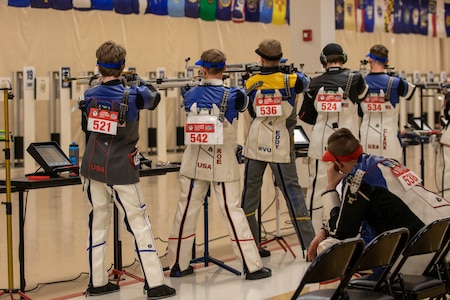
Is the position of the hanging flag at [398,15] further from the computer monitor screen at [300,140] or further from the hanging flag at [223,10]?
the computer monitor screen at [300,140]

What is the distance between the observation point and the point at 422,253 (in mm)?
4270

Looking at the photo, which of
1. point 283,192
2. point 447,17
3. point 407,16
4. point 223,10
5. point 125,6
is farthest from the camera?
point 447,17

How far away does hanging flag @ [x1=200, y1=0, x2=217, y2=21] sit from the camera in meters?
13.5

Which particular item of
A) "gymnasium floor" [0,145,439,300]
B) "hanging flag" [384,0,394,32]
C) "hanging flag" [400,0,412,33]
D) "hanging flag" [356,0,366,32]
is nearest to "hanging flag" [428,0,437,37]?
"hanging flag" [400,0,412,33]

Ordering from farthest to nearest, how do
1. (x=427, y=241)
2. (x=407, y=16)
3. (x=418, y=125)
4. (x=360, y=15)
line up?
(x=407, y=16), (x=360, y=15), (x=418, y=125), (x=427, y=241)

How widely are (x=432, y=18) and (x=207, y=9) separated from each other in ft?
23.2

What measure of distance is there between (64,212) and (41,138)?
5076mm

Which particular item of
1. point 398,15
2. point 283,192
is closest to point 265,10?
point 398,15

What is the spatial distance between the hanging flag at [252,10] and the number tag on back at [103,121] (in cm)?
929

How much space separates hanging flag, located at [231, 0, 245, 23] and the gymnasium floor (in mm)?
4531

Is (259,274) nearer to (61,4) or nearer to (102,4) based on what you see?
(61,4)

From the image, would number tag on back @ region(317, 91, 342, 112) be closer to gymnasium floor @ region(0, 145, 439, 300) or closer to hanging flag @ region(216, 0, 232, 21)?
gymnasium floor @ region(0, 145, 439, 300)

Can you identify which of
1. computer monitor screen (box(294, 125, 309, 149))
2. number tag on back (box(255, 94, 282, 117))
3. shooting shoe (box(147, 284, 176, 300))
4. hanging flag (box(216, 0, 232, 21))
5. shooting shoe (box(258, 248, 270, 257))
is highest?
hanging flag (box(216, 0, 232, 21))

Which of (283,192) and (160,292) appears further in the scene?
(283,192)
